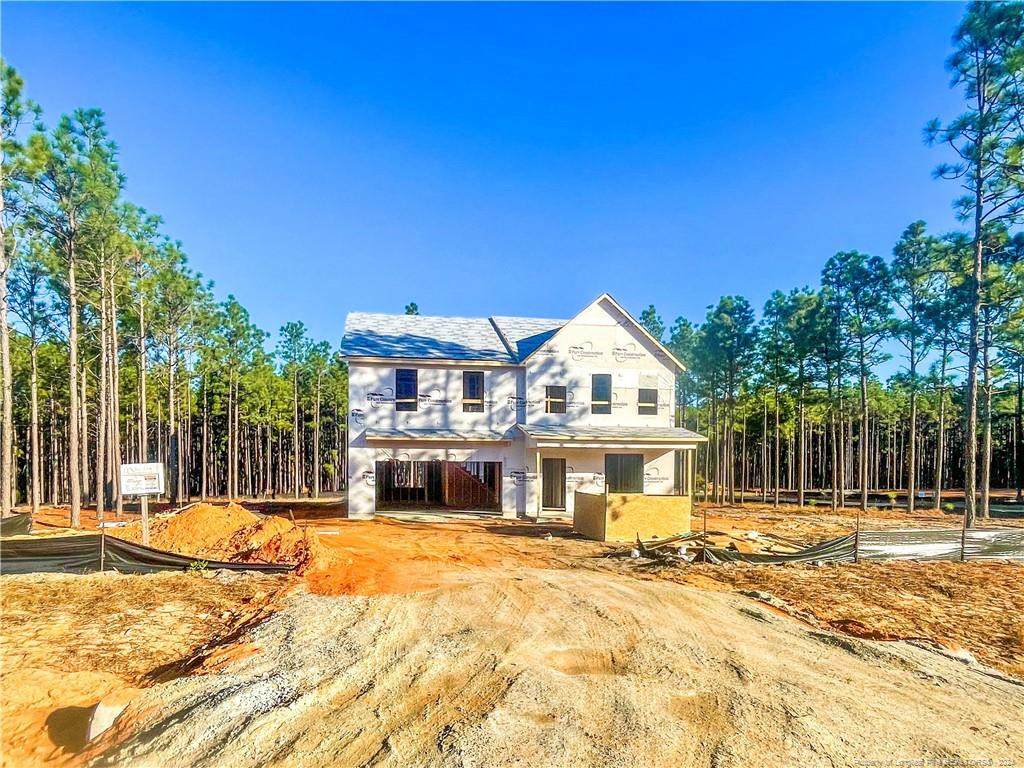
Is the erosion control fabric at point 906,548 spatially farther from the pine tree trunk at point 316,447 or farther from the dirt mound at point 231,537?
the pine tree trunk at point 316,447

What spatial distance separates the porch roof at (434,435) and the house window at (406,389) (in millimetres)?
1035

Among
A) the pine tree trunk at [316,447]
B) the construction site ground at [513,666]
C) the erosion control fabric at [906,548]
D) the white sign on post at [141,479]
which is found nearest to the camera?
the construction site ground at [513,666]

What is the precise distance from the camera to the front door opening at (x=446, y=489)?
82.9 feet

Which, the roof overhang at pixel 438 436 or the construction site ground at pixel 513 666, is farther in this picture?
the roof overhang at pixel 438 436

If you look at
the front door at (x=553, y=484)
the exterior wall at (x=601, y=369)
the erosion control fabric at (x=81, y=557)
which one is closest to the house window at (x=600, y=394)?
the exterior wall at (x=601, y=369)

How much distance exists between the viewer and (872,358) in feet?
92.8

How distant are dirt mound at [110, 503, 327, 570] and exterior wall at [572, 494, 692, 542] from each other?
8.31 m

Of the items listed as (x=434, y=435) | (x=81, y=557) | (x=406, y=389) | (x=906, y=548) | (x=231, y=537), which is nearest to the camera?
(x=81, y=557)

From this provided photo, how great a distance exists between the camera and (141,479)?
1190 cm

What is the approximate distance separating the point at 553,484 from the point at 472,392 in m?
5.48

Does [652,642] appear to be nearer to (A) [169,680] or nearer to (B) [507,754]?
(B) [507,754]

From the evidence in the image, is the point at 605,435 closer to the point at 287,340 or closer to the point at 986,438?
the point at 986,438

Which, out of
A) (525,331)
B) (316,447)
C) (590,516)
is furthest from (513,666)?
(316,447)

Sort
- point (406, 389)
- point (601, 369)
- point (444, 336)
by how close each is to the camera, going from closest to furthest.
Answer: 1. point (406, 389)
2. point (601, 369)
3. point (444, 336)
